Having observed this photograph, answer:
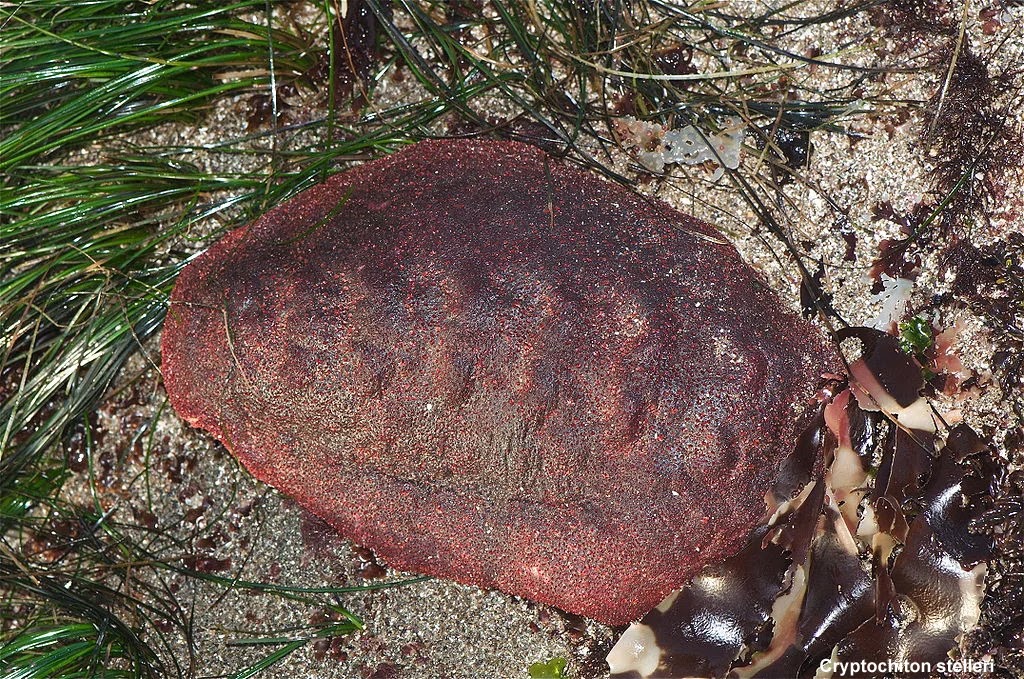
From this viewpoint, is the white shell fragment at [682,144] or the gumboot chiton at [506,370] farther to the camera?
the white shell fragment at [682,144]

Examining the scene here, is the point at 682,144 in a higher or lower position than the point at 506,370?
higher

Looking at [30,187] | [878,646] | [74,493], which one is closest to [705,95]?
[878,646]

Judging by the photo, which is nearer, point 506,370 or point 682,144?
point 506,370

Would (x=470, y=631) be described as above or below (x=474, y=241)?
below

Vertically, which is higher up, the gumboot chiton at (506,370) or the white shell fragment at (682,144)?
the white shell fragment at (682,144)

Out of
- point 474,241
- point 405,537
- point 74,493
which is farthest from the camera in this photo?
point 74,493

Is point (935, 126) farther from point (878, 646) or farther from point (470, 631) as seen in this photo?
point (470, 631)

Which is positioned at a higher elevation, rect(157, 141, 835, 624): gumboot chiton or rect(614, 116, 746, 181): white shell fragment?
rect(614, 116, 746, 181): white shell fragment

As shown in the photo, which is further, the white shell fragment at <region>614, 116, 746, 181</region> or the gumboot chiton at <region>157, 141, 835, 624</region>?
the white shell fragment at <region>614, 116, 746, 181</region>
